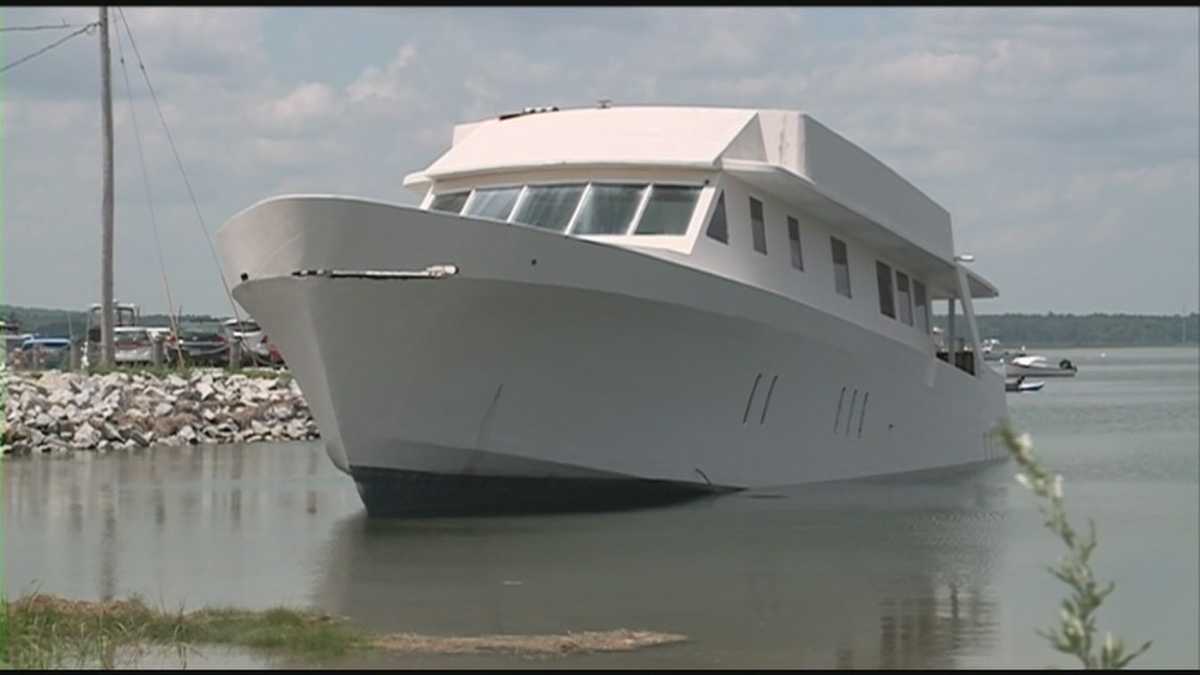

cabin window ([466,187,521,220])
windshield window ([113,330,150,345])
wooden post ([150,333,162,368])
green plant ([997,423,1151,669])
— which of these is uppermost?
windshield window ([113,330,150,345])

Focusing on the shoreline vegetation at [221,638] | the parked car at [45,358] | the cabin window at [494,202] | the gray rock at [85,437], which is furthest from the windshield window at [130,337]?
the shoreline vegetation at [221,638]

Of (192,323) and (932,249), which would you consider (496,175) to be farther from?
(192,323)

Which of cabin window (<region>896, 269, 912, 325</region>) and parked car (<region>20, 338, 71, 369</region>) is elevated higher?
parked car (<region>20, 338, 71, 369</region>)

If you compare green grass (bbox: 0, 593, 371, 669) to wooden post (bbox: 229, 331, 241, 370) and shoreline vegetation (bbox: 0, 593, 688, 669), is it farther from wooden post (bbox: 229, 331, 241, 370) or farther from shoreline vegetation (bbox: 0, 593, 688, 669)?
wooden post (bbox: 229, 331, 241, 370)

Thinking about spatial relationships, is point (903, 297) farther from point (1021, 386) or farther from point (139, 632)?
point (1021, 386)

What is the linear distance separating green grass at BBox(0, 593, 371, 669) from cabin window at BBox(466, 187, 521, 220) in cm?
922

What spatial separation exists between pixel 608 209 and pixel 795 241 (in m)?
3.63

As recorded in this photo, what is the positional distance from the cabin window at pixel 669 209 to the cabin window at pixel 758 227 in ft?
4.24

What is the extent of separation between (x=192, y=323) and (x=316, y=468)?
126 feet

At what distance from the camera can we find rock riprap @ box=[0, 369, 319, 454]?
33875mm

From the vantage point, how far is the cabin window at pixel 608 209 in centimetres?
2181

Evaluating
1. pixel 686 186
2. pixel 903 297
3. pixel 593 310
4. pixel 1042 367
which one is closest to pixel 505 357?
pixel 593 310

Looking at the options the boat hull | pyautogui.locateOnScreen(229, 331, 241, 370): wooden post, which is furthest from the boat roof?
pyautogui.locateOnScreen(229, 331, 241, 370): wooden post

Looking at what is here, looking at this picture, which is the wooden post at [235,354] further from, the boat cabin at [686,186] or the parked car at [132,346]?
the boat cabin at [686,186]
